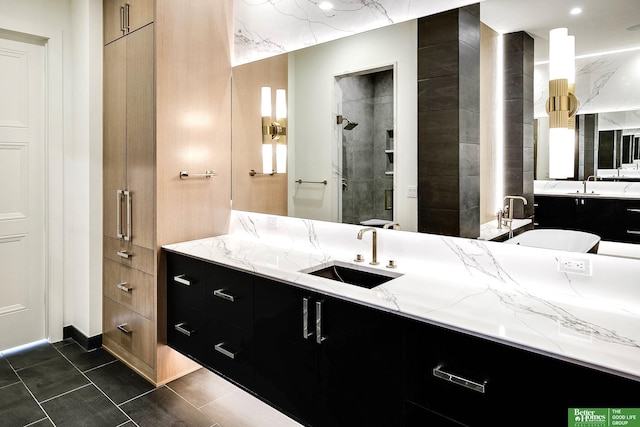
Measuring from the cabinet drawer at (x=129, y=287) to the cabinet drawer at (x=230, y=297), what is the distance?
0.55 metres

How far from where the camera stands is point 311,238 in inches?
101

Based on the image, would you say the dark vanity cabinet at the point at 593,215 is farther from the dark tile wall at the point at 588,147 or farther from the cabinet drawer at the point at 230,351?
the cabinet drawer at the point at 230,351

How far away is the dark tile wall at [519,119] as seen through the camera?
177 centimetres

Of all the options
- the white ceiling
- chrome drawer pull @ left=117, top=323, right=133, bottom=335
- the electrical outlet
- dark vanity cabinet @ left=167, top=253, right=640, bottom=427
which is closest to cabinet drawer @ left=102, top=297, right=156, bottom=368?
chrome drawer pull @ left=117, top=323, right=133, bottom=335

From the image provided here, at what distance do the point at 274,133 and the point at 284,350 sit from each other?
1.45 m

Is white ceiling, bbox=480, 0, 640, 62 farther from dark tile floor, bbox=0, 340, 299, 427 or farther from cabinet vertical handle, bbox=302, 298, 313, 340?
dark tile floor, bbox=0, 340, 299, 427

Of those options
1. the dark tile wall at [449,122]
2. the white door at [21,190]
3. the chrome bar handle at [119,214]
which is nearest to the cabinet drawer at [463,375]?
the dark tile wall at [449,122]

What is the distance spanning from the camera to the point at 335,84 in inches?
95.5

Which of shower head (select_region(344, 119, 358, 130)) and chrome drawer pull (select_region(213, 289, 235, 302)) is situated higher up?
shower head (select_region(344, 119, 358, 130))

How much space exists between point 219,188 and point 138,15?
3.92 ft

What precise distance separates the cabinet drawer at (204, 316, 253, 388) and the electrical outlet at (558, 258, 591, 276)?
140cm

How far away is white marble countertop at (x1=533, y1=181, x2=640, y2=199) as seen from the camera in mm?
1639

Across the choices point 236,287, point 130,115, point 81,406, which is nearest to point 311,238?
point 236,287

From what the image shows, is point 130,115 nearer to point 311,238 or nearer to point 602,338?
point 311,238
